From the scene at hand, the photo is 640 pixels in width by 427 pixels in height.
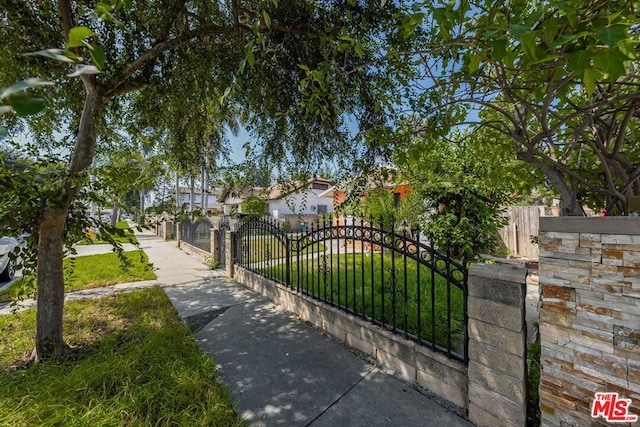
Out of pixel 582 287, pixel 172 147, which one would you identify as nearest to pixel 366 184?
pixel 582 287

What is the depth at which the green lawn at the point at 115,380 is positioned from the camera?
7.78ft

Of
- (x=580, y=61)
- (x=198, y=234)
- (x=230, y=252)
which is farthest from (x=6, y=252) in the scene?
(x=580, y=61)

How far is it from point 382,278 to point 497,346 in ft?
4.18

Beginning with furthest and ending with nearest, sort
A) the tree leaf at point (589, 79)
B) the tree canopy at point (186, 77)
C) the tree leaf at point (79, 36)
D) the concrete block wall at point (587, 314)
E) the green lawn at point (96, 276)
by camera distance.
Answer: the green lawn at point (96, 276), the tree canopy at point (186, 77), the concrete block wall at point (587, 314), the tree leaf at point (589, 79), the tree leaf at point (79, 36)

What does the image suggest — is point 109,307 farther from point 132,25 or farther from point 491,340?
point 491,340

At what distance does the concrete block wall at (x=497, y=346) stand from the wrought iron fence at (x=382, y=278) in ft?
0.49

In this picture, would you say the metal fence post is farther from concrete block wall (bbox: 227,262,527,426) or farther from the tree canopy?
concrete block wall (bbox: 227,262,527,426)

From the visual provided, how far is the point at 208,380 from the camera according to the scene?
287 centimetres

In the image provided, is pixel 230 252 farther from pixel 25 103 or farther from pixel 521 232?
pixel 521 232

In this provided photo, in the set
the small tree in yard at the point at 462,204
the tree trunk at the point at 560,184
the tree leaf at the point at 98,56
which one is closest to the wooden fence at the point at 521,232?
the small tree in yard at the point at 462,204

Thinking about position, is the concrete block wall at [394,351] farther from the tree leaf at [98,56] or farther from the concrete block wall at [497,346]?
the tree leaf at [98,56]

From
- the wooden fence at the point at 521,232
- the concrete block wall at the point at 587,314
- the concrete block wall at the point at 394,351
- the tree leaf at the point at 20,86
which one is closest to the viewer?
the tree leaf at the point at 20,86

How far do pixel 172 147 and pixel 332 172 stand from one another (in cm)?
262

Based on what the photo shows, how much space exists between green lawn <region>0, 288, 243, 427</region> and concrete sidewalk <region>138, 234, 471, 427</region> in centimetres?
26
